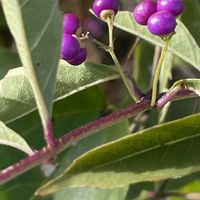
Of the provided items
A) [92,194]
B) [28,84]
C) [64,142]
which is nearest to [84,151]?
[92,194]

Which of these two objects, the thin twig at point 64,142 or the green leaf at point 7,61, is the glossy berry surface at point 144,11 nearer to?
the thin twig at point 64,142

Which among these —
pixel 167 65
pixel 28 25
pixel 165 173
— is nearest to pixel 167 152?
pixel 165 173

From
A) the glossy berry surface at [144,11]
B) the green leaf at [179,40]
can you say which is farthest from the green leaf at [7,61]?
the glossy berry surface at [144,11]

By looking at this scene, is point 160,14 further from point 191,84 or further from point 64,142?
point 64,142

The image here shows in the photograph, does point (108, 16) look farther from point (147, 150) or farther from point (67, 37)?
point (147, 150)

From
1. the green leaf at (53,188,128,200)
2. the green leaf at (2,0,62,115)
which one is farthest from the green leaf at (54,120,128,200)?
the green leaf at (2,0,62,115)

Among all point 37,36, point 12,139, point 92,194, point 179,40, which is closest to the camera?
point 37,36

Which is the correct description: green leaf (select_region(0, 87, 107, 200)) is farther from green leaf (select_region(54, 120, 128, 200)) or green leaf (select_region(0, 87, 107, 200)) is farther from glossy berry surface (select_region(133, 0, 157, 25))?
glossy berry surface (select_region(133, 0, 157, 25))
